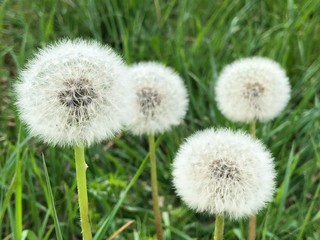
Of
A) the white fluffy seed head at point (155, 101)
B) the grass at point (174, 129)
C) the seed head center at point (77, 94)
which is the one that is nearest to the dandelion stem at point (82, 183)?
the seed head center at point (77, 94)

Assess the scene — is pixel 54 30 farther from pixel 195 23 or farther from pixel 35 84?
pixel 35 84

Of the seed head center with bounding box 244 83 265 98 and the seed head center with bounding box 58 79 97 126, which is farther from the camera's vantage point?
the seed head center with bounding box 244 83 265 98

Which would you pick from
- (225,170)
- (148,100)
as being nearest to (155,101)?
(148,100)

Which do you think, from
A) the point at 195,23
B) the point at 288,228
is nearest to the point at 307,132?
the point at 288,228

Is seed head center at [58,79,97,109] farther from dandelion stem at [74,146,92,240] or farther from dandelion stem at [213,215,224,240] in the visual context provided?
dandelion stem at [213,215,224,240]

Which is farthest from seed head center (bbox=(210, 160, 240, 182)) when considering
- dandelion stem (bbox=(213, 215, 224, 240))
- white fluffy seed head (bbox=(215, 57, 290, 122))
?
white fluffy seed head (bbox=(215, 57, 290, 122))

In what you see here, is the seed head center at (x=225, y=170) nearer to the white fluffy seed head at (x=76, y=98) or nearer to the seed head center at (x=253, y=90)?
the white fluffy seed head at (x=76, y=98)
